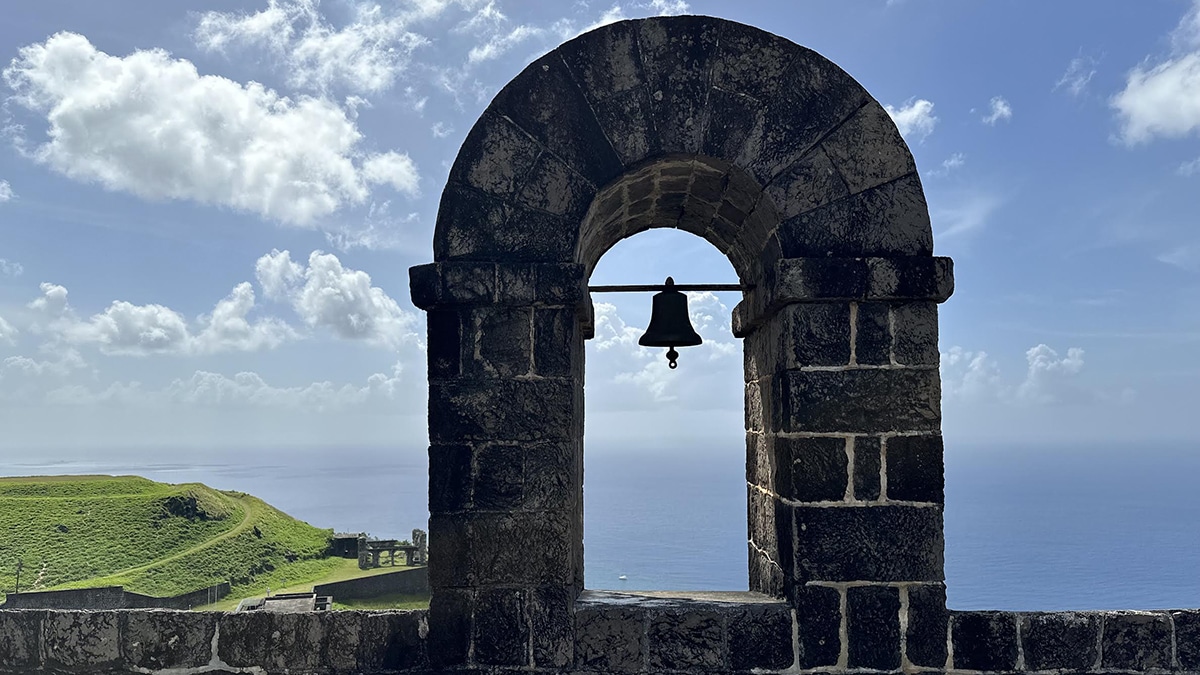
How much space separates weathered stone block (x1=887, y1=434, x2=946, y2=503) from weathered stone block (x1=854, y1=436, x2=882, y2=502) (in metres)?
0.05

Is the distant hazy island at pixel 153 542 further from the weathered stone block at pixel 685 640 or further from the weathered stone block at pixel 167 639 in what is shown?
the weathered stone block at pixel 685 640

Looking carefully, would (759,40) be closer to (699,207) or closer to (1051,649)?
(699,207)

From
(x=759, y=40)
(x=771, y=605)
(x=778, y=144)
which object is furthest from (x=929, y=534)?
(x=759, y=40)

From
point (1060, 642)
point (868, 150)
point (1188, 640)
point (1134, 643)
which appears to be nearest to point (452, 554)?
point (868, 150)

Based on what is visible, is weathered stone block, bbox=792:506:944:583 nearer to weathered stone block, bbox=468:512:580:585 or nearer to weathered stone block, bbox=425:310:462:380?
weathered stone block, bbox=468:512:580:585

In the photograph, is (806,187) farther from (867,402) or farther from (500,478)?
(500,478)

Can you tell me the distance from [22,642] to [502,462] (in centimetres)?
237

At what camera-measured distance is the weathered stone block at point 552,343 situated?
3.80 m

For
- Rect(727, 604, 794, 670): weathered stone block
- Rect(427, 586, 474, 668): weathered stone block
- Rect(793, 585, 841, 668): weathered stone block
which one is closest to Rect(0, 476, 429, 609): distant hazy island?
Rect(427, 586, 474, 668): weathered stone block

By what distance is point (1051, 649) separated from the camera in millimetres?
3781

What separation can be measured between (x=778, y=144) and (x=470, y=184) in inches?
54.6

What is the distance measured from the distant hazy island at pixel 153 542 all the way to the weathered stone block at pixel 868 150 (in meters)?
29.3

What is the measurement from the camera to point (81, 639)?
3.95 metres

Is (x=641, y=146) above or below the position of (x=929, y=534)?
above
